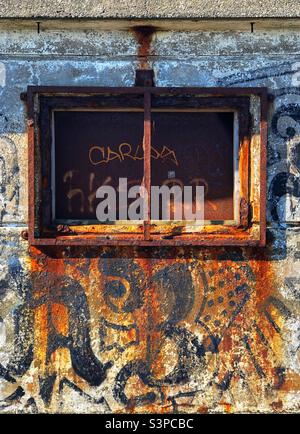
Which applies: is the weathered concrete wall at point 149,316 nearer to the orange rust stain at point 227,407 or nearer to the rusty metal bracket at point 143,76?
Answer: the orange rust stain at point 227,407

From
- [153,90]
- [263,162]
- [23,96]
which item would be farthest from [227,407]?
[23,96]

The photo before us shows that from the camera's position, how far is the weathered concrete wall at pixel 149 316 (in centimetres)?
306

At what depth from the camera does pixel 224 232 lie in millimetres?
3088

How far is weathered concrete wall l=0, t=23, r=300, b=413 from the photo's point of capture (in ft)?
10.0

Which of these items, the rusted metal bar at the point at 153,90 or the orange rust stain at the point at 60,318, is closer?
the rusted metal bar at the point at 153,90

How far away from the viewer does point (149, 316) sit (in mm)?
3070

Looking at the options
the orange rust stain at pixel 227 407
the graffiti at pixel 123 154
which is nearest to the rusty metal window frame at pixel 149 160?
the graffiti at pixel 123 154

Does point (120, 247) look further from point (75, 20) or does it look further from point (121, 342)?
point (75, 20)

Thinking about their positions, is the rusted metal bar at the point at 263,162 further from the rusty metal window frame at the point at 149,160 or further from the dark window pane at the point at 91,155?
the dark window pane at the point at 91,155

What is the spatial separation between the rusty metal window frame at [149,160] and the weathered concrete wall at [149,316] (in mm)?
89

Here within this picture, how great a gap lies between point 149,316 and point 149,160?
2.82 feet

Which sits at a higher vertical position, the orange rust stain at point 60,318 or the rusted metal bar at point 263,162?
the rusted metal bar at point 263,162

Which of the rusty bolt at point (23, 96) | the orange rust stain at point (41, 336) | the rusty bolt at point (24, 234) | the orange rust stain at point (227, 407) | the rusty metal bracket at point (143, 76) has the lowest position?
the orange rust stain at point (227, 407)

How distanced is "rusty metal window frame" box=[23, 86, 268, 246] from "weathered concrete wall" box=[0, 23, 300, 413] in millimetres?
89
